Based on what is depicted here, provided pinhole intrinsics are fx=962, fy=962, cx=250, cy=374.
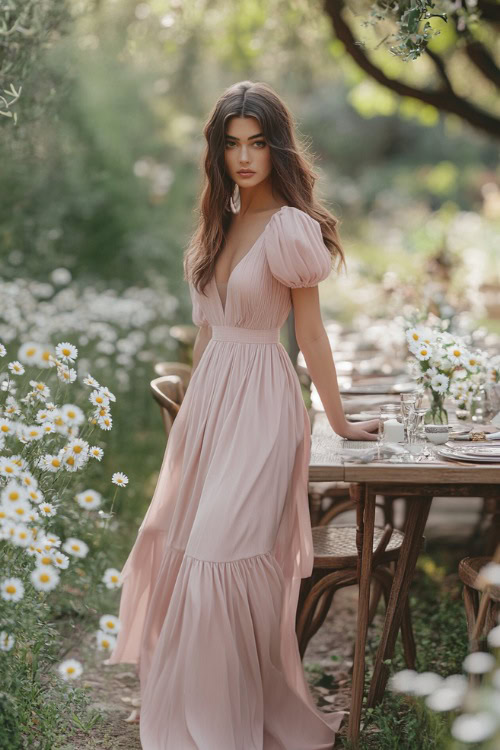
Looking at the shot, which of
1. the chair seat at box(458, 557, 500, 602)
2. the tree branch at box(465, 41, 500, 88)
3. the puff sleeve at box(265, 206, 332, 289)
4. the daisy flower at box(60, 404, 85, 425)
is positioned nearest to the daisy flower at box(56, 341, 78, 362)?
the daisy flower at box(60, 404, 85, 425)

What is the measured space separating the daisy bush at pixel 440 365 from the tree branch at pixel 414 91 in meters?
2.99

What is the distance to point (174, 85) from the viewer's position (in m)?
12.3

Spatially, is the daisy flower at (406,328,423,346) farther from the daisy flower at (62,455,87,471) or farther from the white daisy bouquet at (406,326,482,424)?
the daisy flower at (62,455,87,471)

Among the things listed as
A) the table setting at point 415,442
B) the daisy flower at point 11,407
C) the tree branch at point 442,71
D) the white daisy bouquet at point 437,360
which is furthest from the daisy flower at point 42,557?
the tree branch at point 442,71

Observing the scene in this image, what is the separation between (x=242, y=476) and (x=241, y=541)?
7.5 inches

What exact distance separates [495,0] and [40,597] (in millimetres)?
4465

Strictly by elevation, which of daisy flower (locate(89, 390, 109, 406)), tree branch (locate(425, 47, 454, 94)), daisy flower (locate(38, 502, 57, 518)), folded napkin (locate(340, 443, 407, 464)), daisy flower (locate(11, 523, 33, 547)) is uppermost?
tree branch (locate(425, 47, 454, 94))

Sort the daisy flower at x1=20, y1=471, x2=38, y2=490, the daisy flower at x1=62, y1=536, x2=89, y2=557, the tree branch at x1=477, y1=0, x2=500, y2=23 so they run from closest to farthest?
the daisy flower at x1=20, y1=471, x2=38, y2=490
the daisy flower at x1=62, y1=536, x2=89, y2=557
the tree branch at x1=477, y1=0, x2=500, y2=23

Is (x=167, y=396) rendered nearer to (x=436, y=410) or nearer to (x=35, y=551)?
(x=436, y=410)

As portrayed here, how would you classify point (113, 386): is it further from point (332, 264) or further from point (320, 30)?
point (320, 30)

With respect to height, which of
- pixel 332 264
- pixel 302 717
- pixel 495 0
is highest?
pixel 495 0

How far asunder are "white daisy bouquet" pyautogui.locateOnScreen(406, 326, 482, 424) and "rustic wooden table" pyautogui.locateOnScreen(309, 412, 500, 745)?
412mm

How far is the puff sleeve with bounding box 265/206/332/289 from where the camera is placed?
2.88 m

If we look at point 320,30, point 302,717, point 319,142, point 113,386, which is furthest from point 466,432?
point 319,142
